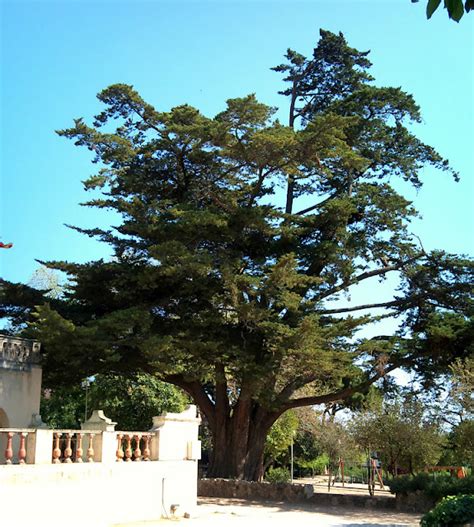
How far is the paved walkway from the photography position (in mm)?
17672

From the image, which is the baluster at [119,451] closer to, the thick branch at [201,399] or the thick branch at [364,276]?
the thick branch at [201,399]

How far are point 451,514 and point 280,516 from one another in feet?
25.8

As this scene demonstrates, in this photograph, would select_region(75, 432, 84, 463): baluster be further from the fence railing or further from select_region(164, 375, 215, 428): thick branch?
select_region(164, 375, 215, 428): thick branch

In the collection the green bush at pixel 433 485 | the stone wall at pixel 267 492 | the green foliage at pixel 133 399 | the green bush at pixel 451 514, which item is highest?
the green foliage at pixel 133 399

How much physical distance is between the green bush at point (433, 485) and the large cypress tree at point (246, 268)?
4.07 metres

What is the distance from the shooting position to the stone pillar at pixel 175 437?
56.6ft

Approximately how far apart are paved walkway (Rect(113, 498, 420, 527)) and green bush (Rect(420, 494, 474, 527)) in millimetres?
5243

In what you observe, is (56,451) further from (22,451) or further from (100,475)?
(100,475)

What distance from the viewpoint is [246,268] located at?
25.2 metres

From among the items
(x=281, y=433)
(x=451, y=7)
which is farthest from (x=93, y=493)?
(x=281, y=433)

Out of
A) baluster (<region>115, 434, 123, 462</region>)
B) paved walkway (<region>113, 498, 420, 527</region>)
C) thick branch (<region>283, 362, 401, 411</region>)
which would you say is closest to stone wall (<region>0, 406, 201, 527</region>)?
baluster (<region>115, 434, 123, 462</region>)

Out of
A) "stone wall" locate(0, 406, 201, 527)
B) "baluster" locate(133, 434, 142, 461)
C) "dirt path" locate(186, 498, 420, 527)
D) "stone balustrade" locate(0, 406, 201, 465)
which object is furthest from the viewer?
"dirt path" locate(186, 498, 420, 527)

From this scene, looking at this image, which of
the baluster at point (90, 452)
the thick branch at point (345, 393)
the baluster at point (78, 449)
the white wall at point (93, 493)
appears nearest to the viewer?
the white wall at point (93, 493)

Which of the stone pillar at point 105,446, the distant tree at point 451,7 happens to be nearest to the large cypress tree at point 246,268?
the stone pillar at point 105,446
